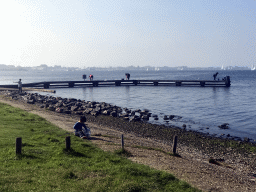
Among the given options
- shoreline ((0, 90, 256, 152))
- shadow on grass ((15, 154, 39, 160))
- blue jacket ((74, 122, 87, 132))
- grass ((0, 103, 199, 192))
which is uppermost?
blue jacket ((74, 122, 87, 132))

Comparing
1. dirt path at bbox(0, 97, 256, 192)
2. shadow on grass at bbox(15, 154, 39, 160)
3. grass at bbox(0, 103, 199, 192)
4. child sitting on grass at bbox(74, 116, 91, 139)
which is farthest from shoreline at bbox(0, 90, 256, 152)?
shadow on grass at bbox(15, 154, 39, 160)

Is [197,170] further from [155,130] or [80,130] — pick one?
[155,130]

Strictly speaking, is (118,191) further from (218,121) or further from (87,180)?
(218,121)

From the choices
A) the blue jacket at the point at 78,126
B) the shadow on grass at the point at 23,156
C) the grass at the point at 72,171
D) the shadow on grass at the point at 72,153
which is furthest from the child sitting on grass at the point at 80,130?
the shadow on grass at the point at 23,156

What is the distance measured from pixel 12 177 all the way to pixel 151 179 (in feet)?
15.4

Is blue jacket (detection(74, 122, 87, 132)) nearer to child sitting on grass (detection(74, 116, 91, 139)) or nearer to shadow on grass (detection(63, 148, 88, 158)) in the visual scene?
child sitting on grass (detection(74, 116, 91, 139))

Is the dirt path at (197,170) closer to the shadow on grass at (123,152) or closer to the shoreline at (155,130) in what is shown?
the shadow on grass at (123,152)

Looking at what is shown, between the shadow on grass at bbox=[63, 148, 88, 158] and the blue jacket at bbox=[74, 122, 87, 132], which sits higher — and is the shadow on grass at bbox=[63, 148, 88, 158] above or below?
below

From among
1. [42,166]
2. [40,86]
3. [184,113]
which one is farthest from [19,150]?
[40,86]

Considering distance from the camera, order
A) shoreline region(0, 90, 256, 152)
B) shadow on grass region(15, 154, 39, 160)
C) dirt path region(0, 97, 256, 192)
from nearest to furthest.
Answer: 1. dirt path region(0, 97, 256, 192)
2. shadow on grass region(15, 154, 39, 160)
3. shoreline region(0, 90, 256, 152)

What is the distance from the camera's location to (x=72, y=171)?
9.13m

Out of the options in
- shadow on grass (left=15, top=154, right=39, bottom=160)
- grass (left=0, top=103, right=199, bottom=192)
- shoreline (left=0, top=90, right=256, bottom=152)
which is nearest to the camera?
grass (left=0, top=103, right=199, bottom=192)

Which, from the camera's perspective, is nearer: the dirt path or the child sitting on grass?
the dirt path

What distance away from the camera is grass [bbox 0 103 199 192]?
8.00m
